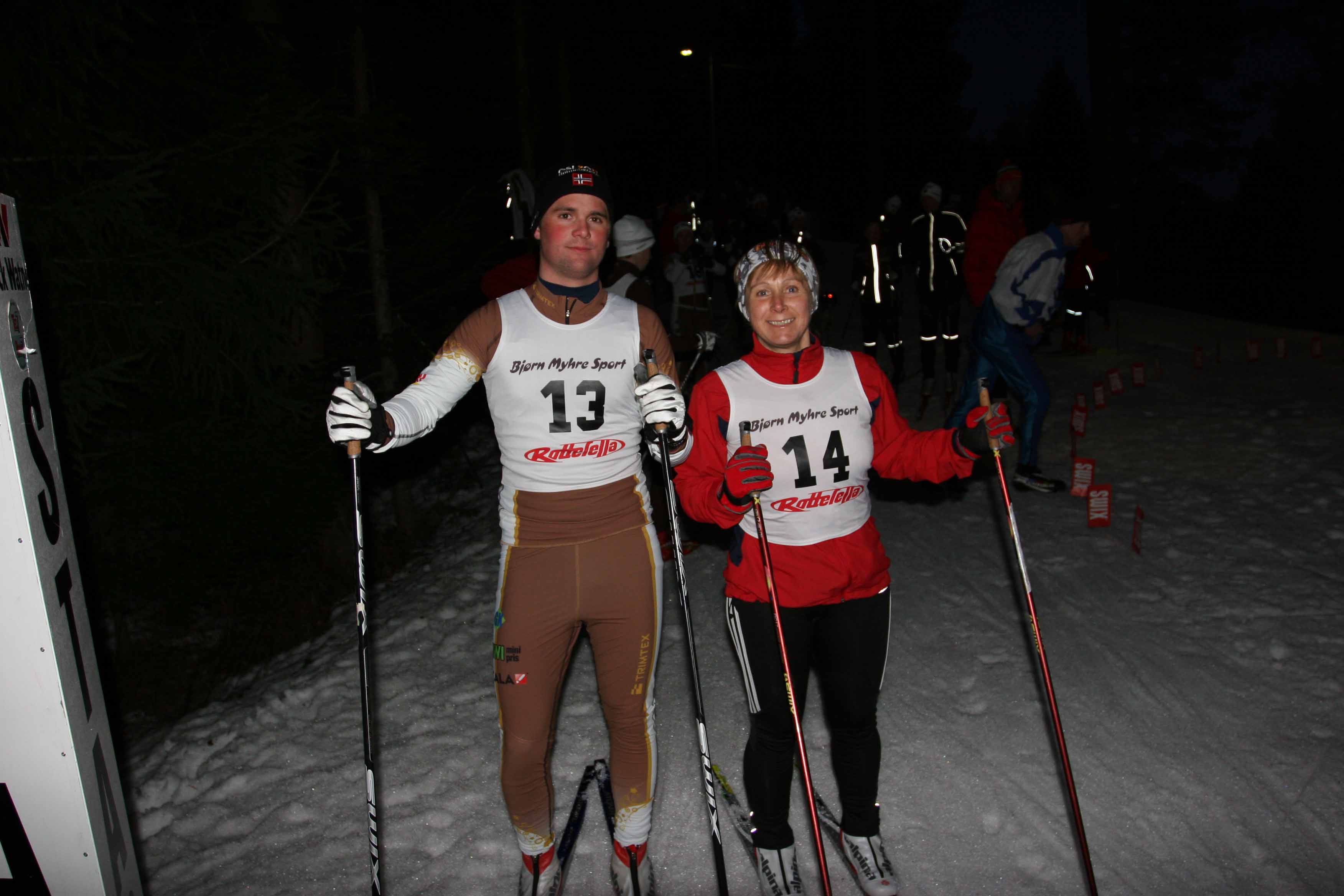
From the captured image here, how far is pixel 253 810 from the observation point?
4.07 metres

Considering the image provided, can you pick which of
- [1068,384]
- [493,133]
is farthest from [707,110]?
[1068,384]

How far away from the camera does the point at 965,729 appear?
14.2 feet

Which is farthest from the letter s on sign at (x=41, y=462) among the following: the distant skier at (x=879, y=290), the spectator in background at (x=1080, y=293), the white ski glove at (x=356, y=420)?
the spectator in background at (x=1080, y=293)

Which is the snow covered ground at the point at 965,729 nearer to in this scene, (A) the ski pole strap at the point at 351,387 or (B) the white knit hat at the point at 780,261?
(A) the ski pole strap at the point at 351,387

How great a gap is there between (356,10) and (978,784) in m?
7.78

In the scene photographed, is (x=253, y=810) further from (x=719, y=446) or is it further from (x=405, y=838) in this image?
(x=719, y=446)

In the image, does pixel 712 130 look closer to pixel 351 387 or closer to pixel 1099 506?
pixel 1099 506

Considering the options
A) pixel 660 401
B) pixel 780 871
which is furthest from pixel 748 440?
pixel 780 871

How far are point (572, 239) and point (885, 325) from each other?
28.2 ft

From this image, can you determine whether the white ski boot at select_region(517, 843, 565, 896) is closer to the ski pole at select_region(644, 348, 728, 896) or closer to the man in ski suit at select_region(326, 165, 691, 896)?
the man in ski suit at select_region(326, 165, 691, 896)

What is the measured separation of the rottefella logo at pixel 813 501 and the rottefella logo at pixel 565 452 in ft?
2.12

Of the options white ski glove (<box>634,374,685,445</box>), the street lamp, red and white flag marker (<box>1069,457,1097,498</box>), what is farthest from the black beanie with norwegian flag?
the street lamp

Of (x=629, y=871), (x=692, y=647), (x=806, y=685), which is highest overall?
(x=692, y=647)

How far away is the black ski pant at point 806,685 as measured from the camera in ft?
9.61
